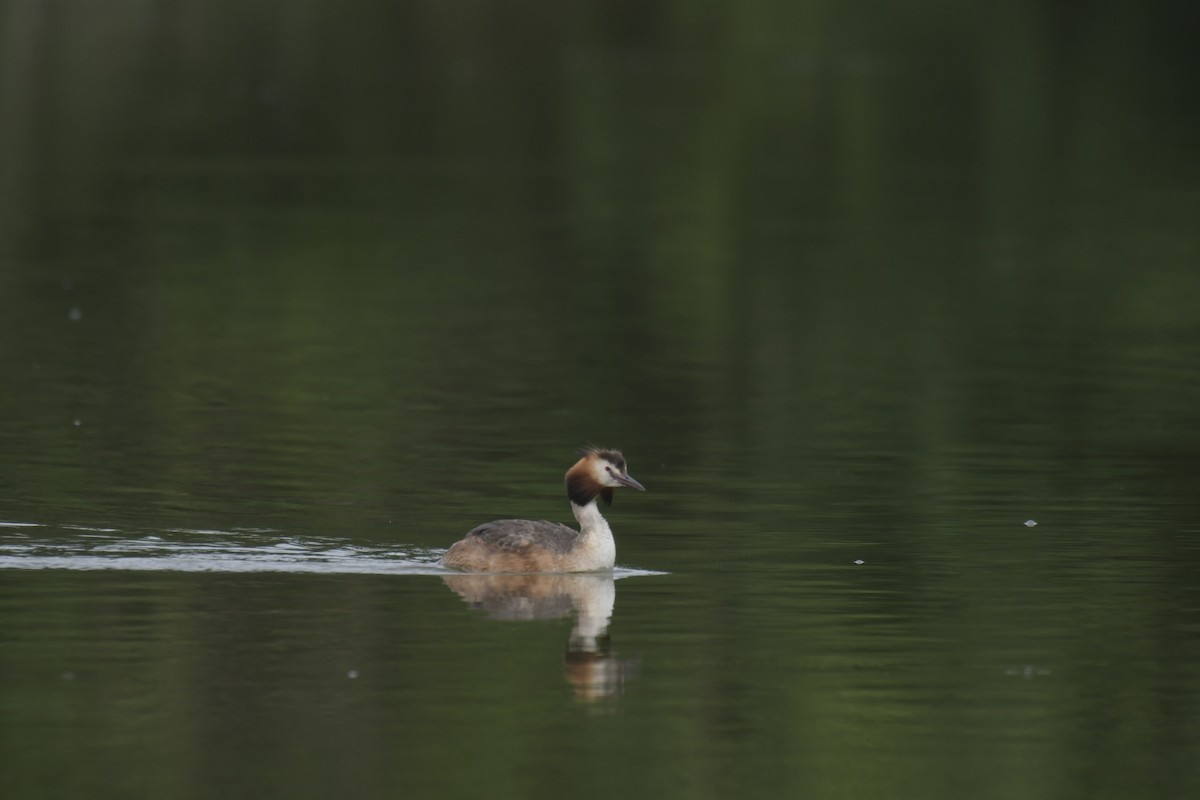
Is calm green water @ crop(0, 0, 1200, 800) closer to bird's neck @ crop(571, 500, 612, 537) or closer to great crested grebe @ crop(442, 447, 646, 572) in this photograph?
great crested grebe @ crop(442, 447, 646, 572)

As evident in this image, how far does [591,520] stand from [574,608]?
1040 mm

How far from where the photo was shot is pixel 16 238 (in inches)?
1495

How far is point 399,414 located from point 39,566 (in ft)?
24.3

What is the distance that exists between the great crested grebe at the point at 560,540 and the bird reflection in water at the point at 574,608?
0.26 ft

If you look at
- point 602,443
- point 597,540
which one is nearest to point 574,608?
point 597,540

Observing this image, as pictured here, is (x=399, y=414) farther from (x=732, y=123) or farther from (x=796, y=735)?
(x=732, y=123)

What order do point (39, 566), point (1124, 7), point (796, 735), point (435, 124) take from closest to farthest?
point (796, 735) < point (39, 566) < point (435, 124) < point (1124, 7)

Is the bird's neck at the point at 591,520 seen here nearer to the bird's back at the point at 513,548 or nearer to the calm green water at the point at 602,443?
the bird's back at the point at 513,548

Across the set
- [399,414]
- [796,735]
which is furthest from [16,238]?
[796,735]

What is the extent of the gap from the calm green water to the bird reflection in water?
4cm

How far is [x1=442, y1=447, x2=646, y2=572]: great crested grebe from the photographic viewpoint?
15.2 metres

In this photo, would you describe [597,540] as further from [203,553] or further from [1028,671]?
[1028,671]

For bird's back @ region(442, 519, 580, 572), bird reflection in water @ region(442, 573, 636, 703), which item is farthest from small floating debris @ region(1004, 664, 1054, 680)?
bird's back @ region(442, 519, 580, 572)

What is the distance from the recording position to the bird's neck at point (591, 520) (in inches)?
604
